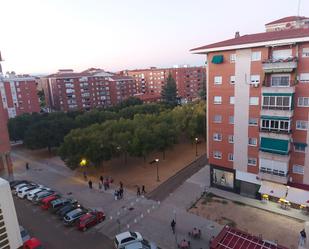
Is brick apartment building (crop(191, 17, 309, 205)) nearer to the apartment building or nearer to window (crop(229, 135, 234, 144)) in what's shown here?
window (crop(229, 135, 234, 144))

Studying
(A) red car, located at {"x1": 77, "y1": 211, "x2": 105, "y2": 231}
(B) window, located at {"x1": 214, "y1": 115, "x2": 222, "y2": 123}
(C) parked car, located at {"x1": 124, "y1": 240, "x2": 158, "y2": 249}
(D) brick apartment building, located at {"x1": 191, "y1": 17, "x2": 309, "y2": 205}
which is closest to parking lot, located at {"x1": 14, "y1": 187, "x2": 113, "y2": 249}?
(A) red car, located at {"x1": 77, "y1": 211, "x2": 105, "y2": 231}

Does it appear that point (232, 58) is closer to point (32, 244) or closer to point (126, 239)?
point (126, 239)

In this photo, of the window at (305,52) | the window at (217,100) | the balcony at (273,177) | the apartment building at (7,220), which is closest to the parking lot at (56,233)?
the apartment building at (7,220)

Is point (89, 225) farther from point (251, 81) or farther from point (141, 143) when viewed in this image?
point (251, 81)

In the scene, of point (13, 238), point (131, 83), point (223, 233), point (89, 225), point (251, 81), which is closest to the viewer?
point (13, 238)

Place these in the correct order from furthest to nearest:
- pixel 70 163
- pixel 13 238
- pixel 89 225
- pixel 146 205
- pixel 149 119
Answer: pixel 149 119, pixel 70 163, pixel 146 205, pixel 89 225, pixel 13 238

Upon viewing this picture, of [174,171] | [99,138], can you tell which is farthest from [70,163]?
[174,171]

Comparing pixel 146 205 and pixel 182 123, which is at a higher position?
pixel 182 123
